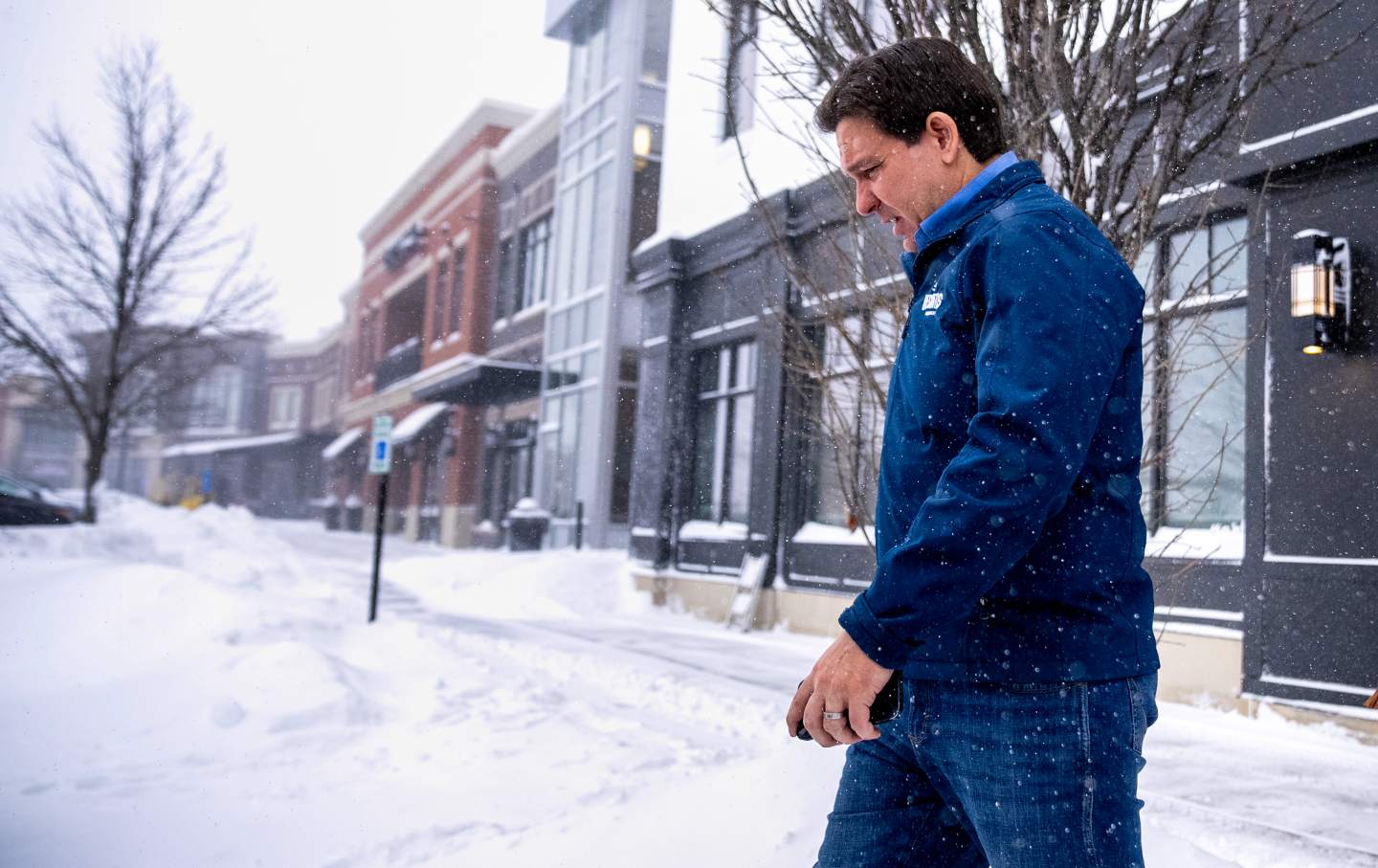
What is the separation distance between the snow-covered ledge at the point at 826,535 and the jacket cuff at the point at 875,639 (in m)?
9.84

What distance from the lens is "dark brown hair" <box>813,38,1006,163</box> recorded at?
1637mm

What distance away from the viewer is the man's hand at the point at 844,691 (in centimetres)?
142

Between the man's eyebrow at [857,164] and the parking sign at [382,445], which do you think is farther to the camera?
the parking sign at [382,445]

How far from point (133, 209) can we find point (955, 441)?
20425 mm

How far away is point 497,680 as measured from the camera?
8.16 metres

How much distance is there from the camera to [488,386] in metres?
24.8

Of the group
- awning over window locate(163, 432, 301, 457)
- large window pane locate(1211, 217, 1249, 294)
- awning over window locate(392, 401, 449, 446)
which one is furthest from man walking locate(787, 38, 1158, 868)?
awning over window locate(163, 432, 301, 457)

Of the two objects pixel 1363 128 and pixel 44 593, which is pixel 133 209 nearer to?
pixel 44 593

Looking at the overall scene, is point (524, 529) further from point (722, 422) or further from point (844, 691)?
point (844, 691)

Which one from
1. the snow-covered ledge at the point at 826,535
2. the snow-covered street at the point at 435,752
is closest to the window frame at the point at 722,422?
the snow-covered ledge at the point at 826,535

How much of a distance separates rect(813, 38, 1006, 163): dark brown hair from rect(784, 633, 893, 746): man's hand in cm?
81

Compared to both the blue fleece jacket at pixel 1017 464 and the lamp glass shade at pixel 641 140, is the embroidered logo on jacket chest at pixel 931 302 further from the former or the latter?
the lamp glass shade at pixel 641 140

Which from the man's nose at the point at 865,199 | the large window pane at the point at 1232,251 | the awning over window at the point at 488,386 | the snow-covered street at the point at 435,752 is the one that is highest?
the awning over window at the point at 488,386

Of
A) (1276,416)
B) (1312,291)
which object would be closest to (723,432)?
(1276,416)
